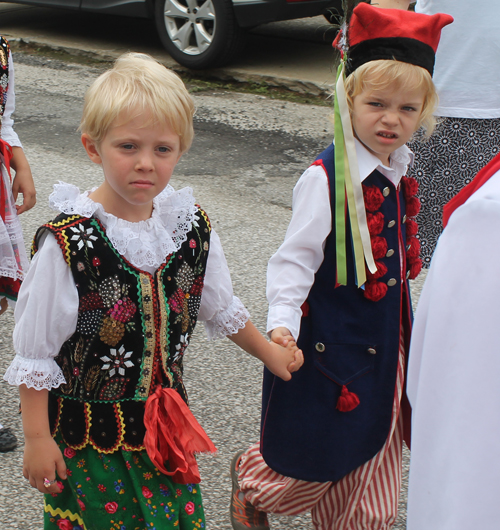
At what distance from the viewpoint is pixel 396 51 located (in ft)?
6.79

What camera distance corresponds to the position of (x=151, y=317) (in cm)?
175

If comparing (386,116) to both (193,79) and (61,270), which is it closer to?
(61,270)

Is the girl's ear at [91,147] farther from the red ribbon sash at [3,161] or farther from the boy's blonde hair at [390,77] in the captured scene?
the red ribbon sash at [3,161]

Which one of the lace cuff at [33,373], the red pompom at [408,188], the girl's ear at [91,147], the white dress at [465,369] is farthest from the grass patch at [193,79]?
the white dress at [465,369]

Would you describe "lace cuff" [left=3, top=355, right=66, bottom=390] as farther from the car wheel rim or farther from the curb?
the car wheel rim

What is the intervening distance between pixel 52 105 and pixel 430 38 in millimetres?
5509

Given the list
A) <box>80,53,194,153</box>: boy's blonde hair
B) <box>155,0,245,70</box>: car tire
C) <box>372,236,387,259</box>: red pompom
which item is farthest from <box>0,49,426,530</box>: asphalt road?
<box>80,53,194,153</box>: boy's blonde hair

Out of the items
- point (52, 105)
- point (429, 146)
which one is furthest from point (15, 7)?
point (429, 146)

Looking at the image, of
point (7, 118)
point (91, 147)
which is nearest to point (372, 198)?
point (91, 147)

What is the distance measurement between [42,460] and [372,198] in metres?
1.09

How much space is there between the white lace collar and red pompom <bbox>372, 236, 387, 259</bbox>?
1.69 ft

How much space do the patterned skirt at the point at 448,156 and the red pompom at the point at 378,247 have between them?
108cm

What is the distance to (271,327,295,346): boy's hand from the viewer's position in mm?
1963

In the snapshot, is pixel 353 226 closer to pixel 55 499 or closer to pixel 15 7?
pixel 55 499
